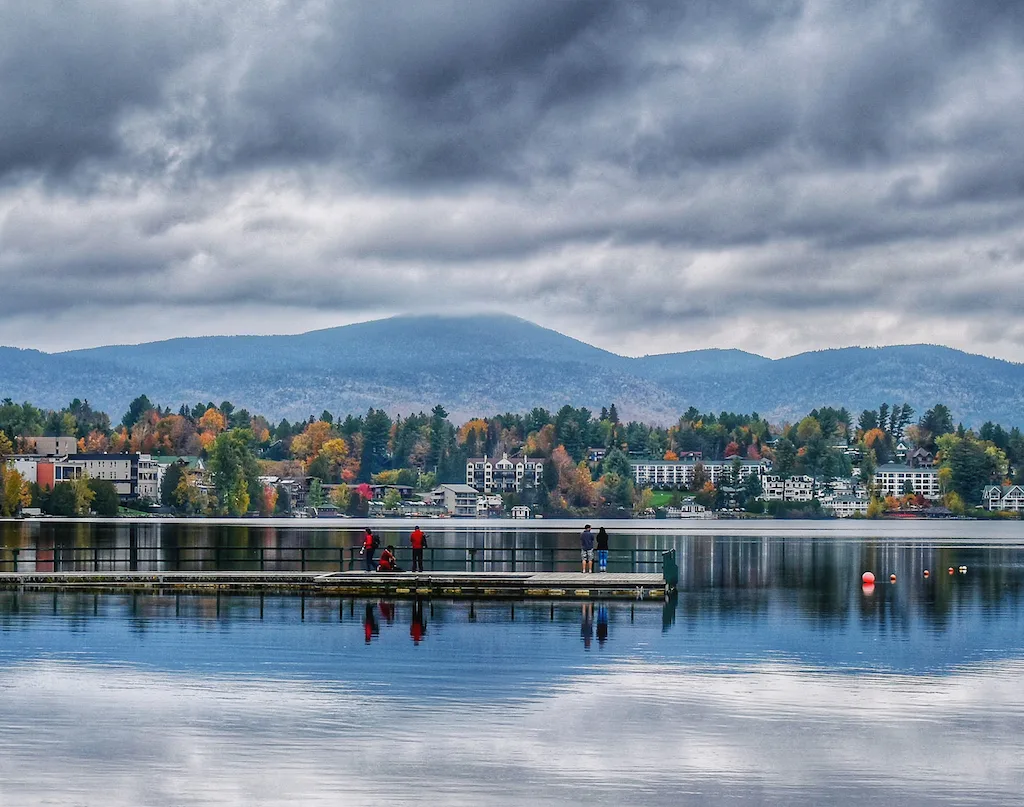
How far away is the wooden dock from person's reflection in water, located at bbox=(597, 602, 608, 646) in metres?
3.54

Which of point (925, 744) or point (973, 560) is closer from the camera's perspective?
point (925, 744)

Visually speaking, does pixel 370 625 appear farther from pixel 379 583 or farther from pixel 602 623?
pixel 379 583

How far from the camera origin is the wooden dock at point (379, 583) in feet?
227

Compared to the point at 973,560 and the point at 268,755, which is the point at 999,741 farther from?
the point at 973,560

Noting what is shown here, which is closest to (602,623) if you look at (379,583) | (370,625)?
(370,625)

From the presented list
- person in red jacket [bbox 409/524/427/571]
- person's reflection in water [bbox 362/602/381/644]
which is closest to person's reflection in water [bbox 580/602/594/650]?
person's reflection in water [bbox 362/602/381/644]

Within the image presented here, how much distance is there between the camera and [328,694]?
39875 millimetres

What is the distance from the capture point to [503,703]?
38.7m

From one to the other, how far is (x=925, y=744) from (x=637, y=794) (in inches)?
304

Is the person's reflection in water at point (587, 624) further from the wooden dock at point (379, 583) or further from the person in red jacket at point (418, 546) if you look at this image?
the person in red jacket at point (418, 546)

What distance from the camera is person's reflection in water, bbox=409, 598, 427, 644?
173 feet

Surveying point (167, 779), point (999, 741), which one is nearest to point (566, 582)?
point (999, 741)

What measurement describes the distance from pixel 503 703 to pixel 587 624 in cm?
1939

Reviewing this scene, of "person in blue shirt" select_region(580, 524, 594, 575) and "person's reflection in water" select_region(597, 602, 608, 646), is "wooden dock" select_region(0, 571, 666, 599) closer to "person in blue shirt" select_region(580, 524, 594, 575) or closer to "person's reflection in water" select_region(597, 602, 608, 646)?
"person in blue shirt" select_region(580, 524, 594, 575)
